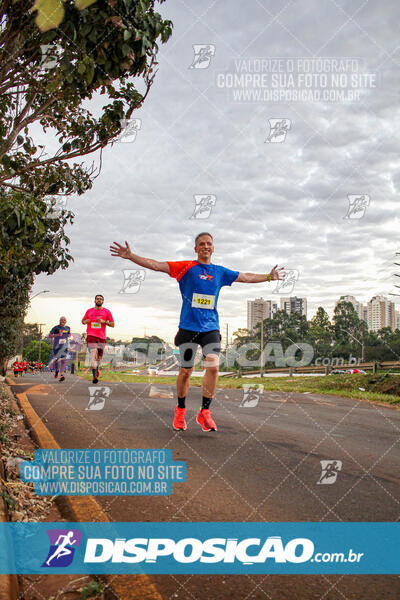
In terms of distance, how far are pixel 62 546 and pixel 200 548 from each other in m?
0.75

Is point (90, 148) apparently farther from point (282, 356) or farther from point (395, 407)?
point (282, 356)

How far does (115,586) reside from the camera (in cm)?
217

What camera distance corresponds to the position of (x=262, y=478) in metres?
3.80

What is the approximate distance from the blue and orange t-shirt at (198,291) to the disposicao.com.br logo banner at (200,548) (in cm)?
253

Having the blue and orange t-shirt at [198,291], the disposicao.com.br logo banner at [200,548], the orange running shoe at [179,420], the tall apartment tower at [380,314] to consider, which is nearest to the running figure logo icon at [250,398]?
the orange running shoe at [179,420]

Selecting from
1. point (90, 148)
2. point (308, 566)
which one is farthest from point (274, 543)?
point (90, 148)

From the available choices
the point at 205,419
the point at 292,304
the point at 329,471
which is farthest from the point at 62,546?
the point at 292,304

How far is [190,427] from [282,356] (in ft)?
229

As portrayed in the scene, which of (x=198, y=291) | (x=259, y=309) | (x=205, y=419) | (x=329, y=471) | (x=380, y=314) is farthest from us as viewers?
(x=380, y=314)

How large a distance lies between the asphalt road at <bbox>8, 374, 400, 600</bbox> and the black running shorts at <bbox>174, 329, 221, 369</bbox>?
3.04 ft

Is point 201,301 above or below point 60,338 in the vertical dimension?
above

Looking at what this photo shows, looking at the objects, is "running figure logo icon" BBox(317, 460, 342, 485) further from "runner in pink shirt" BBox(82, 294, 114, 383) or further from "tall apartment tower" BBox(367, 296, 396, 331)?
"tall apartment tower" BBox(367, 296, 396, 331)

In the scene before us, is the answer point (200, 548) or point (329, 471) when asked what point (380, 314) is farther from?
point (200, 548)

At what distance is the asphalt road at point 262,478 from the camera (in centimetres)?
221
